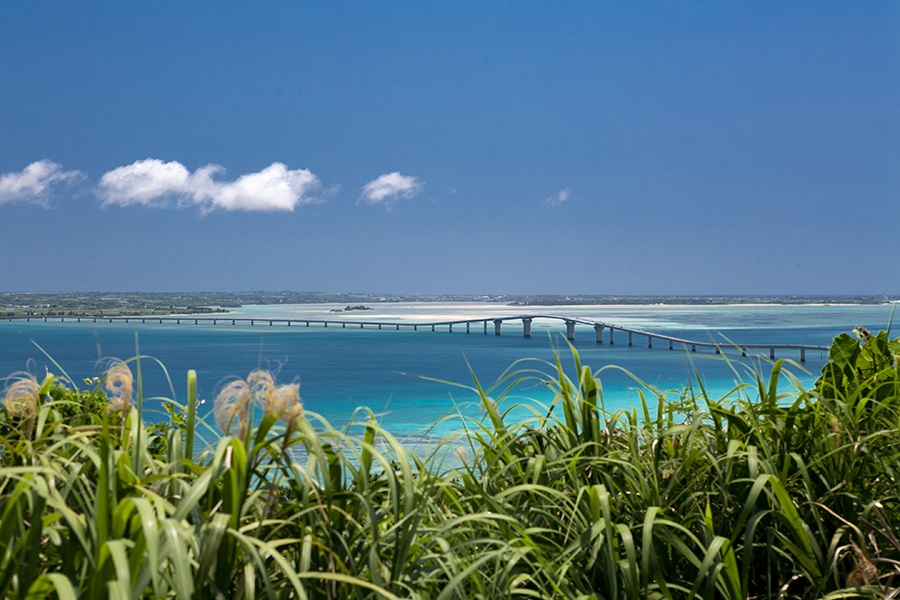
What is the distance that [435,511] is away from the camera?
2.75 meters

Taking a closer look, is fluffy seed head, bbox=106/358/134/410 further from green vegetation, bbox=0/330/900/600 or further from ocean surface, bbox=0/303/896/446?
ocean surface, bbox=0/303/896/446

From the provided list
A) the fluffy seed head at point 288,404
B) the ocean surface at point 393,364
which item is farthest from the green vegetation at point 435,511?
the ocean surface at point 393,364

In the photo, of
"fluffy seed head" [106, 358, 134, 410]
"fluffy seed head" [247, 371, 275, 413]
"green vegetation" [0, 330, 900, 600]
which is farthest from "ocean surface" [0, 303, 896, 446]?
"fluffy seed head" [106, 358, 134, 410]

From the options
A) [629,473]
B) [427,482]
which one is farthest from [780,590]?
[427,482]

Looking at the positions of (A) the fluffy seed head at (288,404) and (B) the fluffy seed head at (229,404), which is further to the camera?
(B) the fluffy seed head at (229,404)

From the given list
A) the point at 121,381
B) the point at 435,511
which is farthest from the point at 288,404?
the point at 435,511

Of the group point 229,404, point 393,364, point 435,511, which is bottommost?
point 393,364

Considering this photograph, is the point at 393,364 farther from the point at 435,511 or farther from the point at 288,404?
the point at 288,404

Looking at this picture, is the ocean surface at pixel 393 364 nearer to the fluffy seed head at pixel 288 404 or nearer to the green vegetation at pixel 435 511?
the green vegetation at pixel 435 511

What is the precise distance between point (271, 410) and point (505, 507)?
47.3 inches

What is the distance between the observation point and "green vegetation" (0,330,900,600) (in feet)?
5.87

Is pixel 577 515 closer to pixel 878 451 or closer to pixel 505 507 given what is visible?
pixel 505 507

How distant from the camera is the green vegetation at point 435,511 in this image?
1.79 meters

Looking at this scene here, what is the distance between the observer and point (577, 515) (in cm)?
268
